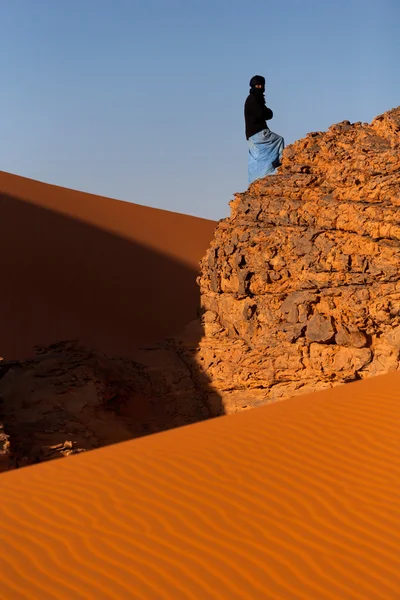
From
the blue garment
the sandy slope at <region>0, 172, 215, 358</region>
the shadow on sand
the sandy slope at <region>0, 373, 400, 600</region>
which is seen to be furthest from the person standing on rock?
the sandy slope at <region>0, 373, 400, 600</region>

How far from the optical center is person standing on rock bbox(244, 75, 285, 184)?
39.3ft

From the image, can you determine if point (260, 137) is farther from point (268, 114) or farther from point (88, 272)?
point (88, 272)

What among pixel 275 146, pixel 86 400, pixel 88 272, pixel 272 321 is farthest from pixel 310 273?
pixel 88 272

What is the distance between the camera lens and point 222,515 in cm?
531

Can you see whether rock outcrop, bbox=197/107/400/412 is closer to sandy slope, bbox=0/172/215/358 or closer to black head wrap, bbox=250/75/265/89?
black head wrap, bbox=250/75/265/89

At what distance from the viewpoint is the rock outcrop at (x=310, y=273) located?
962cm

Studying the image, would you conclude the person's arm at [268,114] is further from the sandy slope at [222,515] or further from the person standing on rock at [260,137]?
the sandy slope at [222,515]

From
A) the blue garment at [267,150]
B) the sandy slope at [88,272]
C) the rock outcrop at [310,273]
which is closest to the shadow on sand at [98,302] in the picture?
the sandy slope at [88,272]

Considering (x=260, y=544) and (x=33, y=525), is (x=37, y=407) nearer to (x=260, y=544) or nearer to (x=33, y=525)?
(x=33, y=525)

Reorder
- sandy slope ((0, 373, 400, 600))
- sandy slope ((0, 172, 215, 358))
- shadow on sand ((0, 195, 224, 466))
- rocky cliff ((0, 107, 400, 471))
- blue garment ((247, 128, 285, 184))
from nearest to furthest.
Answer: sandy slope ((0, 373, 400, 600)) → rocky cliff ((0, 107, 400, 471)) → shadow on sand ((0, 195, 224, 466)) → blue garment ((247, 128, 285, 184)) → sandy slope ((0, 172, 215, 358))

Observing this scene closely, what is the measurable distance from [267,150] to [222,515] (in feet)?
25.7

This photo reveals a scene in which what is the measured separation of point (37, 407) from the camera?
32.9 feet

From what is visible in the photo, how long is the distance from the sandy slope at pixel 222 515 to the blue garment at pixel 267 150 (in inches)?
221

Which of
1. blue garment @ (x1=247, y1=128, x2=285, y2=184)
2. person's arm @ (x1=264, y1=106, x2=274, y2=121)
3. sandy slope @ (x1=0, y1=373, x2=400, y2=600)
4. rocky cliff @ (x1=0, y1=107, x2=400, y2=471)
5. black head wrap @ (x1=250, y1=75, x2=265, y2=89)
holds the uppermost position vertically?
black head wrap @ (x1=250, y1=75, x2=265, y2=89)
